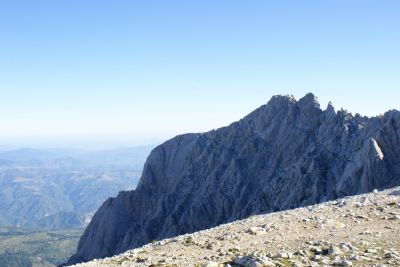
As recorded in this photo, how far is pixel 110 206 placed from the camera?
14350 cm

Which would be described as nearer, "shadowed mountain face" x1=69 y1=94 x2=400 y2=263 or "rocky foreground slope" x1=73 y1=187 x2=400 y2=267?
"rocky foreground slope" x1=73 y1=187 x2=400 y2=267

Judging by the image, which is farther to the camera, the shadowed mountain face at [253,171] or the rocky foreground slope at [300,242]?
the shadowed mountain face at [253,171]

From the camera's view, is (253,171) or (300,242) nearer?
(300,242)

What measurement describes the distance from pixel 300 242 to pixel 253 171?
318 ft

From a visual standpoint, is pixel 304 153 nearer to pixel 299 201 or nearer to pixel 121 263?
pixel 299 201

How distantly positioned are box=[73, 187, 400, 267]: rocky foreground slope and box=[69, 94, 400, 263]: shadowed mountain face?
54.3 m

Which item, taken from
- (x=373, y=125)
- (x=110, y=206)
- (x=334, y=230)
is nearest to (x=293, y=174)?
(x=373, y=125)

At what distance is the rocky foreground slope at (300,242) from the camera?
2589 cm

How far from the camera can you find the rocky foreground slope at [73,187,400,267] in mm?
25891

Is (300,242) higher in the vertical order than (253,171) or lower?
higher

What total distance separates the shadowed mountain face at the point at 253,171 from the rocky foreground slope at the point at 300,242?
54.3m

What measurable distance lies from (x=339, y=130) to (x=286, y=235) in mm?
83560

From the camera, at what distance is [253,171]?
126875mm

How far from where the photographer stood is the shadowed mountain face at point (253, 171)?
97062 mm
